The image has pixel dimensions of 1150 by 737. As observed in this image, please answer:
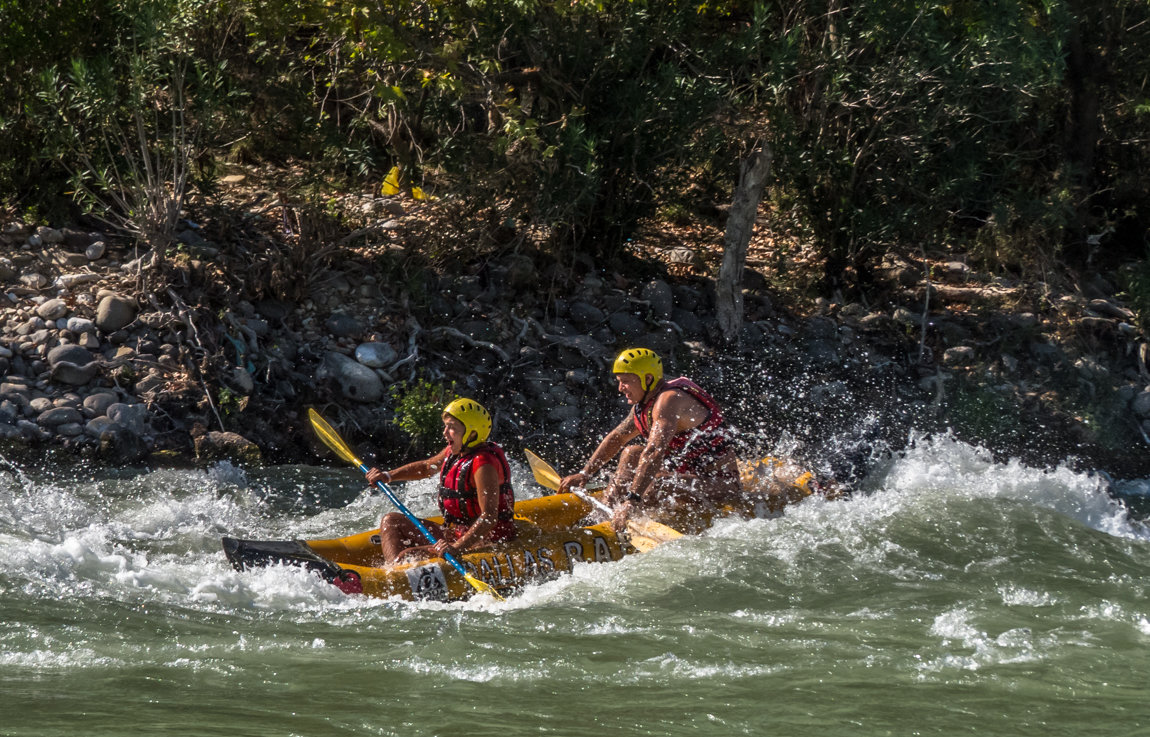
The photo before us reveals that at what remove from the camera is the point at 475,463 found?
5980mm

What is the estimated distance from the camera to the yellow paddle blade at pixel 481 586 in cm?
555

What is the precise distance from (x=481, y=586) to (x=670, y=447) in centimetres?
166

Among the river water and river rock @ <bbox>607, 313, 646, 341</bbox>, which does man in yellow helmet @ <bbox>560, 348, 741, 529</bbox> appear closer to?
the river water

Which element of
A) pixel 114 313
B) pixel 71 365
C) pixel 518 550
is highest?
pixel 114 313

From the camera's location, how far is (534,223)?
1015 centimetres

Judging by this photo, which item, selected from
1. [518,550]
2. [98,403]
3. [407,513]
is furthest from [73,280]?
[518,550]

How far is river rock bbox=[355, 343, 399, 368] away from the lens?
9.47 m

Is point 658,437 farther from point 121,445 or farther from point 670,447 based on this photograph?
point 121,445

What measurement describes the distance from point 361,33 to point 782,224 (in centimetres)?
494

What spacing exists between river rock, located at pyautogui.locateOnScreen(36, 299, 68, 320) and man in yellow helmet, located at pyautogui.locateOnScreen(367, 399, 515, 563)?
4198 mm

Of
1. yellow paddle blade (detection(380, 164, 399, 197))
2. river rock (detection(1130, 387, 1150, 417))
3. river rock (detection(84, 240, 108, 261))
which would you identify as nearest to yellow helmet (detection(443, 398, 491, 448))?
river rock (detection(84, 240, 108, 261))

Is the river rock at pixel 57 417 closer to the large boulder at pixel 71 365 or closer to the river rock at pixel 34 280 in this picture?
the large boulder at pixel 71 365

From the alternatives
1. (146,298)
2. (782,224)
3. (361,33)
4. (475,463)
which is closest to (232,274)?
(146,298)

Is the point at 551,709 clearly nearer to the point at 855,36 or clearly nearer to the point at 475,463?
the point at 475,463
